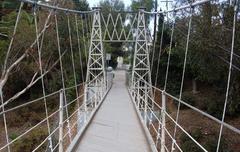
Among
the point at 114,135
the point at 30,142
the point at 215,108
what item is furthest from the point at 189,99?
the point at 114,135

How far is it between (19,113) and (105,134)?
1940 cm

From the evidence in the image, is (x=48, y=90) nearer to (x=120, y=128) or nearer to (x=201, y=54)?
(x=201, y=54)

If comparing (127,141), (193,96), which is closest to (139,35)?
(193,96)

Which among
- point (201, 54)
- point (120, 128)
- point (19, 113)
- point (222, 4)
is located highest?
point (222, 4)

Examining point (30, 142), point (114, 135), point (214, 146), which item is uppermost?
point (114, 135)

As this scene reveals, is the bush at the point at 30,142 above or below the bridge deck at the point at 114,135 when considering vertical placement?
below

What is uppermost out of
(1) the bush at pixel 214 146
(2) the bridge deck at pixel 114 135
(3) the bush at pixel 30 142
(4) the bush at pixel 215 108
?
(2) the bridge deck at pixel 114 135

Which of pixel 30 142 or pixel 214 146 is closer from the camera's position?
pixel 214 146

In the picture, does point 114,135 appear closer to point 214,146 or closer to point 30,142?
point 214,146

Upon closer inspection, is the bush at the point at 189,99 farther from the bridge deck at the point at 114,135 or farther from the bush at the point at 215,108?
the bridge deck at the point at 114,135

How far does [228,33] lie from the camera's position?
542 inches

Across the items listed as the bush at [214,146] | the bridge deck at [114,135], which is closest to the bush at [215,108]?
the bush at [214,146]

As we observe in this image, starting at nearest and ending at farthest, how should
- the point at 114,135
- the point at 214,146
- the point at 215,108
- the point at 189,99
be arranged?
the point at 114,135, the point at 214,146, the point at 215,108, the point at 189,99

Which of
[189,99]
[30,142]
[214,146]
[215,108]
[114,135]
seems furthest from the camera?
[189,99]
